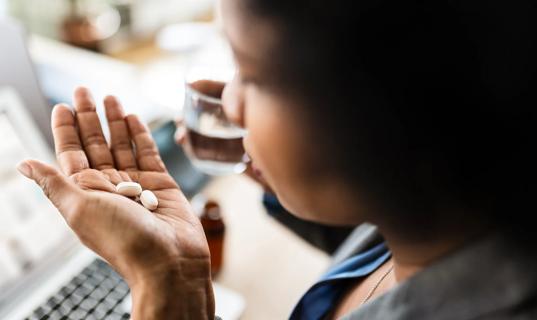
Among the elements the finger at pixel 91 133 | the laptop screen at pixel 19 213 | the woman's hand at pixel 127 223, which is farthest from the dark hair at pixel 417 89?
the laptop screen at pixel 19 213

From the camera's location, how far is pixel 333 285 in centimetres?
64

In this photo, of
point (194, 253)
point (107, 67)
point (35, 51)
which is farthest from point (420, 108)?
point (35, 51)

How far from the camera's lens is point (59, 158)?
1.84 ft

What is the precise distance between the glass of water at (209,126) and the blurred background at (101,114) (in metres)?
0.12

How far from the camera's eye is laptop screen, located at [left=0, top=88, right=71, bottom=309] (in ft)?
2.23

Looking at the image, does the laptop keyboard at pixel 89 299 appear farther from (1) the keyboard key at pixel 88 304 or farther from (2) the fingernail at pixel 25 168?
(2) the fingernail at pixel 25 168

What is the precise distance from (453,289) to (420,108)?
0.19 metres

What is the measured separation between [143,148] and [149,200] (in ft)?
0.38

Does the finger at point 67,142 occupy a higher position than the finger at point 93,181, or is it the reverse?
the finger at point 67,142

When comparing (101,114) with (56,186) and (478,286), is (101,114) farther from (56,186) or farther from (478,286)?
(478,286)

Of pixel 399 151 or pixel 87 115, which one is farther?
pixel 87 115

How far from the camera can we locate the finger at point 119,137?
2.06 feet

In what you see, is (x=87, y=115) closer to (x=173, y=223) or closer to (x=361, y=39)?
(x=173, y=223)

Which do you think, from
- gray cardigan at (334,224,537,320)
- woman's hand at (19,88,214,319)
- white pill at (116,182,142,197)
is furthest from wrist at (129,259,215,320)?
gray cardigan at (334,224,537,320)
